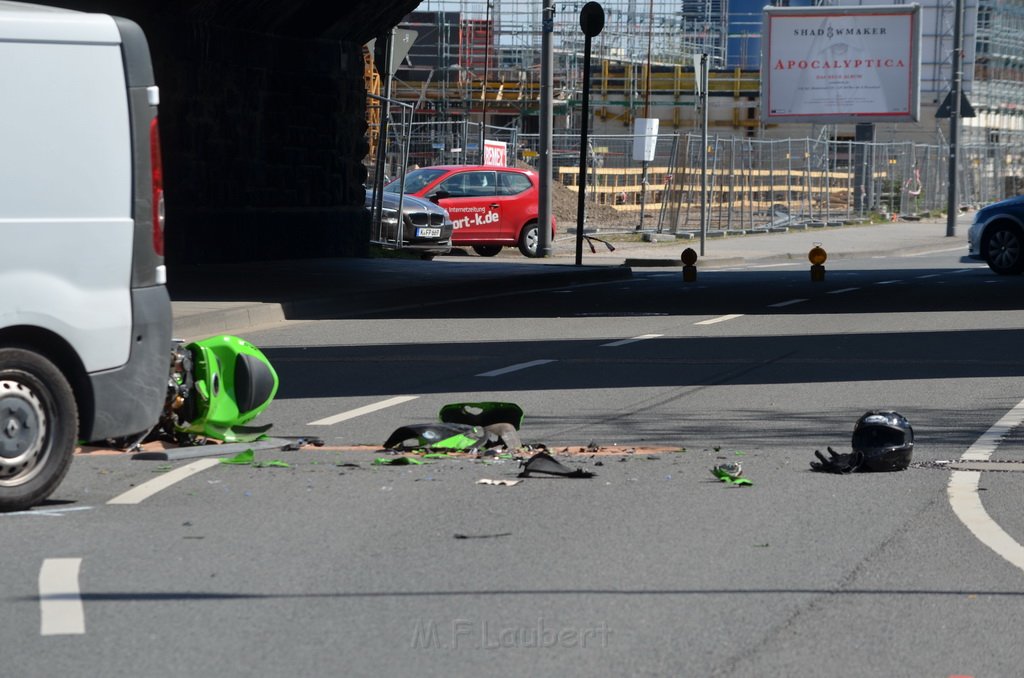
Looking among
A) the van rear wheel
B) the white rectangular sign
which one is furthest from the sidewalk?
the van rear wheel

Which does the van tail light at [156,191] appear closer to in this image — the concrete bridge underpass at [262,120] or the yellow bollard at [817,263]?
the concrete bridge underpass at [262,120]

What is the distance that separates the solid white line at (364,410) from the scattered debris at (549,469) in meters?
2.09

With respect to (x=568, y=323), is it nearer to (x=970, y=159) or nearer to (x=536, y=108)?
(x=536, y=108)

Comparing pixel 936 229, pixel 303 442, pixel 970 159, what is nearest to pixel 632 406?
pixel 303 442

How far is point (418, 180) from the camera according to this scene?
3219cm

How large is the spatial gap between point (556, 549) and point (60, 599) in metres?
1.88

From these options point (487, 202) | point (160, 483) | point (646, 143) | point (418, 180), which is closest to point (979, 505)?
point (160, 483)

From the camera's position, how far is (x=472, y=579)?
613cm

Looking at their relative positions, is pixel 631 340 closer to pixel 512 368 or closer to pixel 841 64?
pixel 512 368

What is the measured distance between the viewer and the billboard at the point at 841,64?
49938 mm

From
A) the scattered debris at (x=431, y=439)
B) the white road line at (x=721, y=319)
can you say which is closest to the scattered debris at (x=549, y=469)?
the scattered debris at (x=431, y=439)

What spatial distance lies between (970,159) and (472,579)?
55.2 metres

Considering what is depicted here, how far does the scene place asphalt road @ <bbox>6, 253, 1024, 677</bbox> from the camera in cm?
522

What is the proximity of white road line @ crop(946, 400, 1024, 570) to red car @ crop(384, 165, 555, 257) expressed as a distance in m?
22.0
